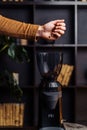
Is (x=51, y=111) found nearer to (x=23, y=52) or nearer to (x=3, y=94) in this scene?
(x=23, y=52)

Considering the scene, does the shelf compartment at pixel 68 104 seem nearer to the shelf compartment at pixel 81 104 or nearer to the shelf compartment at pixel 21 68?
the shelf compartment at pixel 81 104

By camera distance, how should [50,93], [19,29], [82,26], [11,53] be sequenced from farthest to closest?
[82,26]
[11,53]
[50,93]
[19,29]

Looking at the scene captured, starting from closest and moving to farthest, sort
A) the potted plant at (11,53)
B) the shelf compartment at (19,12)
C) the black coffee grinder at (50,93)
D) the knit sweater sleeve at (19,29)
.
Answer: the knit sweater sleeve at (19,29) → the black coffee grinder at (50,93) → the potted plant at (11,53) → the shelf compartment at (19,12)

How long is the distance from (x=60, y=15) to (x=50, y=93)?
8.72 feet

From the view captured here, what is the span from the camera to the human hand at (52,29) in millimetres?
1227

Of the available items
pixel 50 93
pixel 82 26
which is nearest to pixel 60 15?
pixel 82 26

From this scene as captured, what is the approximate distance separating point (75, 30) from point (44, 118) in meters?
2.36

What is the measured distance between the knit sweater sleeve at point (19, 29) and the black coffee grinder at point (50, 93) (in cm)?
35

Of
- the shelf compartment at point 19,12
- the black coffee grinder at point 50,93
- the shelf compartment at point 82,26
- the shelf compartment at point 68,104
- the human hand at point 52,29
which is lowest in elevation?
the shelf compartment at point 68,104

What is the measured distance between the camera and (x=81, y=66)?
4.10 metres

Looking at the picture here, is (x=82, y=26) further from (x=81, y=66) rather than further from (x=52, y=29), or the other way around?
(x=52, y=29)

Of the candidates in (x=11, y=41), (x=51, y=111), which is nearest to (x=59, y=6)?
(x=11, y=41)

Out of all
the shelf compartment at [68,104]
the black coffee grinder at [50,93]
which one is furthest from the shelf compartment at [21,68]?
the black coffee grinder at [50,93]

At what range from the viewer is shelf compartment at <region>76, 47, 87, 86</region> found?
4050 mm
